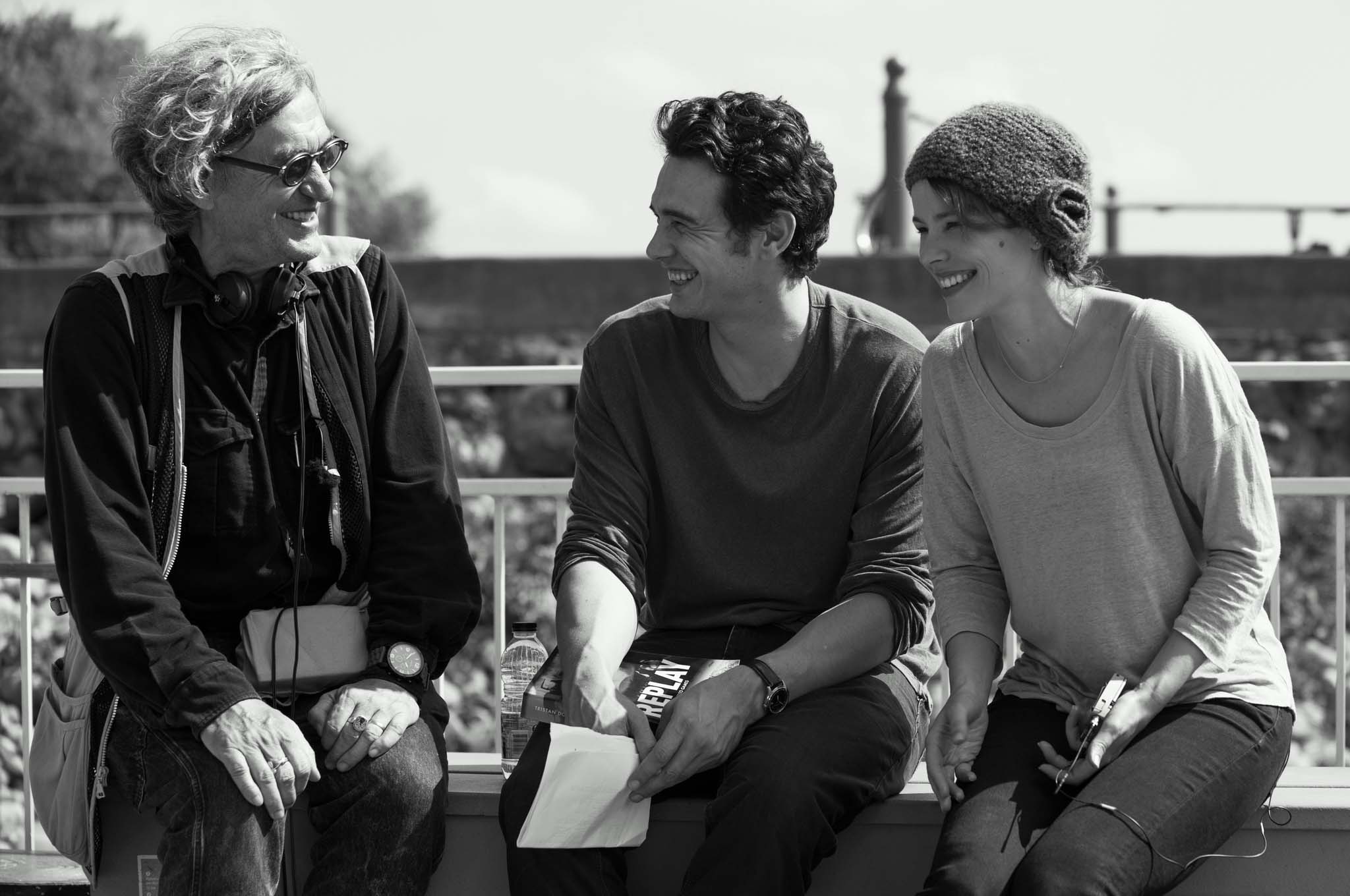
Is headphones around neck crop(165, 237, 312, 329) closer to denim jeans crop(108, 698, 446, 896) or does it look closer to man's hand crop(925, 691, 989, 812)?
denim jeans crop(108, 698, 446, 896)

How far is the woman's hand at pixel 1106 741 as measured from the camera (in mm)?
2562

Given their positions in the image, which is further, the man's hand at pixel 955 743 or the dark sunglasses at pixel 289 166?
the dark sunglasses at pixel 289 166

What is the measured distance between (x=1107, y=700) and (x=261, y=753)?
1488 mm

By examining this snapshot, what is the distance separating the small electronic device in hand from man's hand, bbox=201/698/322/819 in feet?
4.57

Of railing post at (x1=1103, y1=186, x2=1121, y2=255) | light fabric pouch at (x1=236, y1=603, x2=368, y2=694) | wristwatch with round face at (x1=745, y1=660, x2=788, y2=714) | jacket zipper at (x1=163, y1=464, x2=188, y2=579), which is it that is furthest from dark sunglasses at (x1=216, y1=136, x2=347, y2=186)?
railing post at (x1=1103, y1=186, x2=1121, y2=255)

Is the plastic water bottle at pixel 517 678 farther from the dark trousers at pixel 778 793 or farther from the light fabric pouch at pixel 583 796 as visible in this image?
the light fabric pouch at pixel 583 796

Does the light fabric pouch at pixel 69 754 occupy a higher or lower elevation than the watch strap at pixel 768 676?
lower

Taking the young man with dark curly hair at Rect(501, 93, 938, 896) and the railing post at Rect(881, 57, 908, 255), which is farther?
the railing post at Rect(881, 57, 908, 255)

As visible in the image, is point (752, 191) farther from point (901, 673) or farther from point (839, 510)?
point (901, 673)

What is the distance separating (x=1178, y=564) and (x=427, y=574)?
1458mm

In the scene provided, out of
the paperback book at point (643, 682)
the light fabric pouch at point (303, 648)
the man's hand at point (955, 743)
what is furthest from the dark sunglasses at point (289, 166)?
the man's hand at point (955, 743)

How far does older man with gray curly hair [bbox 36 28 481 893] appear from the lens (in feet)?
9.01

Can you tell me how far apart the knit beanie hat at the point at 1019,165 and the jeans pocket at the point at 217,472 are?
1407mm

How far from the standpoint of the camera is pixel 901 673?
3119 millimetres
